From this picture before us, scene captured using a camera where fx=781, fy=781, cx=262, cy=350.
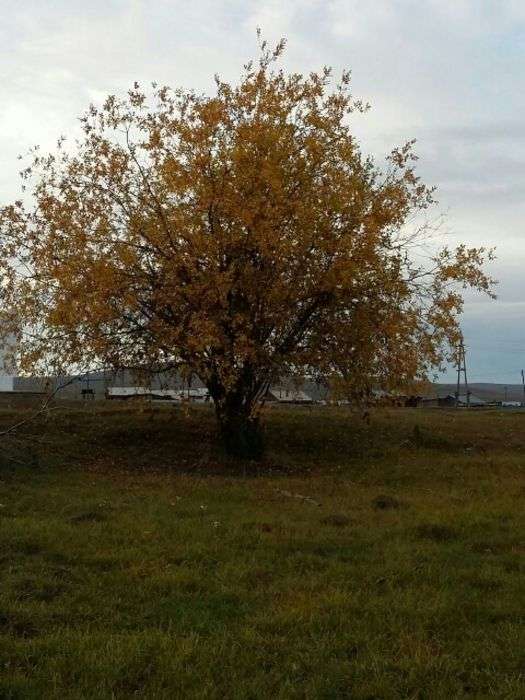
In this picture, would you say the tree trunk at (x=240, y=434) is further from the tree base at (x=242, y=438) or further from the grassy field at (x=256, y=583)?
the grassy field at (x=256, y=583)

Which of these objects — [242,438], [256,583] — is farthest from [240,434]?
[256,583]

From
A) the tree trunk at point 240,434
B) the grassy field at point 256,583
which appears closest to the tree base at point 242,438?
the tree trunk at point 240,434

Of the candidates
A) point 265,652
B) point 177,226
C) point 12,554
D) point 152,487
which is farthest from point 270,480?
point 265,652

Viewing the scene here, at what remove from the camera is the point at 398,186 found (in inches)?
679

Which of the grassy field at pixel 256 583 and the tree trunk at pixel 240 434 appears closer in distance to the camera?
the grassy field at pixel 256 583

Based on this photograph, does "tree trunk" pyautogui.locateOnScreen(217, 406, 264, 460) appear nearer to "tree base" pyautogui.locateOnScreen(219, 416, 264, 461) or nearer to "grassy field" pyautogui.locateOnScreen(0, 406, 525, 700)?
"tree base" pyautogui.locateOnScreen(219, 416, 264, 461)

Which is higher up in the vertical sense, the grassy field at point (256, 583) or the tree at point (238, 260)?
the tree at point (238, 260)

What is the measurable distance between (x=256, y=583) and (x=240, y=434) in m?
10.3

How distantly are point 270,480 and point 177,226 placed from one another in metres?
5.35

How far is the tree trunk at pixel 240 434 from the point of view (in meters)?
17.6

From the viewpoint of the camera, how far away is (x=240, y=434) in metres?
17.6

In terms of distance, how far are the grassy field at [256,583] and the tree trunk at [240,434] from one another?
156 centimetres

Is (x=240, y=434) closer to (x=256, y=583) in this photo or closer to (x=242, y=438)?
(x=242, y=438)

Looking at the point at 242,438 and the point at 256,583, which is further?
the point at 242,438
